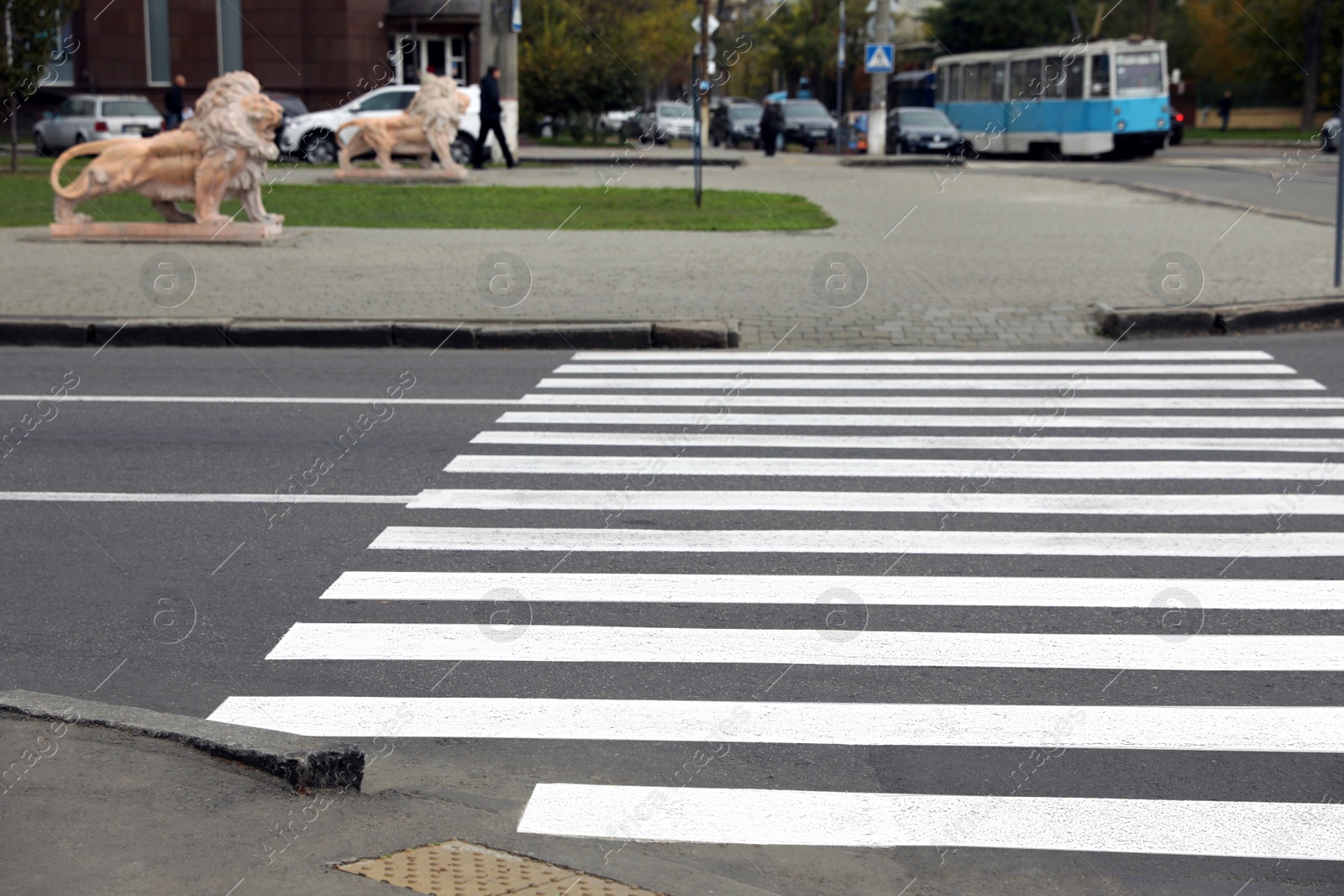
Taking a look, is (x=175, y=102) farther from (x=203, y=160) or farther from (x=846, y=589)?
(x=846, y=589)

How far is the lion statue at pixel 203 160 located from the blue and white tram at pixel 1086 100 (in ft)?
95.1

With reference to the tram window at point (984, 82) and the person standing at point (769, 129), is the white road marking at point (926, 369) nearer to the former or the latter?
the person standing at point (769, 129)

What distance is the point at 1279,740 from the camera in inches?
181

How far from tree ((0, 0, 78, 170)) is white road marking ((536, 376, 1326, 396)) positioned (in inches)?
798

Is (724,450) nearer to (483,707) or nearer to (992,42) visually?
(483,707)

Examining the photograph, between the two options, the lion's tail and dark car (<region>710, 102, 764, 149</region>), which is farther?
dark car (<region>710, 102, 764, 149</region>)

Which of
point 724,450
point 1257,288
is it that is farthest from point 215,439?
point 1257,288

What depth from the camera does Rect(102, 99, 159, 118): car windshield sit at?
120 ft

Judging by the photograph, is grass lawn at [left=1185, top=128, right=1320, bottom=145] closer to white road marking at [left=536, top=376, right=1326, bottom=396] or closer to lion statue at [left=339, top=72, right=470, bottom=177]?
lion statue at [left=339, top=72, right=470, bottom=177]

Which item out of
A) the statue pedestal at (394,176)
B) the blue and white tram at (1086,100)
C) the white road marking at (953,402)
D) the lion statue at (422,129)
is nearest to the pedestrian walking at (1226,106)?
the blue and white tram at (1086,100)

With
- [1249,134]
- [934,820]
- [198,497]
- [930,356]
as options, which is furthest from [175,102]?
[1249,134]

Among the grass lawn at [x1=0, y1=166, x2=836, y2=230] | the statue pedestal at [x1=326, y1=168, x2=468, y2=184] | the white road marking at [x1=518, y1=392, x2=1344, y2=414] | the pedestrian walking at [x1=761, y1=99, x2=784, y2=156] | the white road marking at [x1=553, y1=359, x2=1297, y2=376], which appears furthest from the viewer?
the pedestrian walking at [x1=761, y1=99, x2=784, y2=156]

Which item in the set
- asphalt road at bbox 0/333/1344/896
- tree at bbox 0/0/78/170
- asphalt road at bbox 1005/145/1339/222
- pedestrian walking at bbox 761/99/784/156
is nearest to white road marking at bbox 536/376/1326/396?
asphalt road at bbox 0/333/1344/896

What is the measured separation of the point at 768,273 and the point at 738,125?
38.3m
